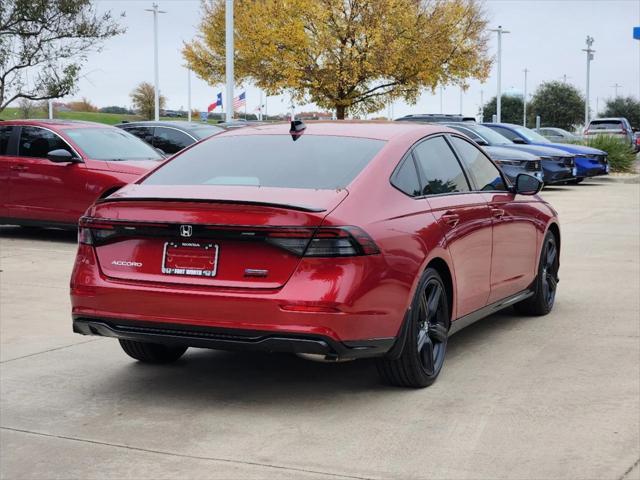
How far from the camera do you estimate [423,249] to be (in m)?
5.78

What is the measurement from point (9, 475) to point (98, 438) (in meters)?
0.57

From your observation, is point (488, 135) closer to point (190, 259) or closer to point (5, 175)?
point (5, 175)

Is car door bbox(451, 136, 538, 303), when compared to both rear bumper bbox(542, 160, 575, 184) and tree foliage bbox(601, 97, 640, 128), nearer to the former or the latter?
rear bumper bbox(542, 160, 575, 184)

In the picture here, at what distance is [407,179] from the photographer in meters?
6.05

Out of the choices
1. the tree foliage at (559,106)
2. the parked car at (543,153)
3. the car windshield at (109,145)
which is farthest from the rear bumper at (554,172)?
the tree foliage at (559,106)

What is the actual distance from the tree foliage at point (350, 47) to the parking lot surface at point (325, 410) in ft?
113

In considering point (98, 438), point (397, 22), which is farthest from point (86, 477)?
point (397, 22)

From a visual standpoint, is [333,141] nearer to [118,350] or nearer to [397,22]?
[118,350]

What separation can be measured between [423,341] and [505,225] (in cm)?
167

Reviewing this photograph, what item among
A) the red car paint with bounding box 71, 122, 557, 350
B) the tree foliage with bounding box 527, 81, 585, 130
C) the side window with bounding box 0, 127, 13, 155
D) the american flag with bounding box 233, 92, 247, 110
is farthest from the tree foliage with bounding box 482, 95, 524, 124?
the red car paint with bounding box 71, 122, 557, 350

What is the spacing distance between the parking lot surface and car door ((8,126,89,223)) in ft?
16.0

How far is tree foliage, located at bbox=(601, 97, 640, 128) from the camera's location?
98188mm

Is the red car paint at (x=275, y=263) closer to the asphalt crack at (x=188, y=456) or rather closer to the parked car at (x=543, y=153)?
the asphalt crack at (x=188, y=456)

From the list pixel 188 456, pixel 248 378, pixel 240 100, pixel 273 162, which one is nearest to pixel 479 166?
pixel 273 162
